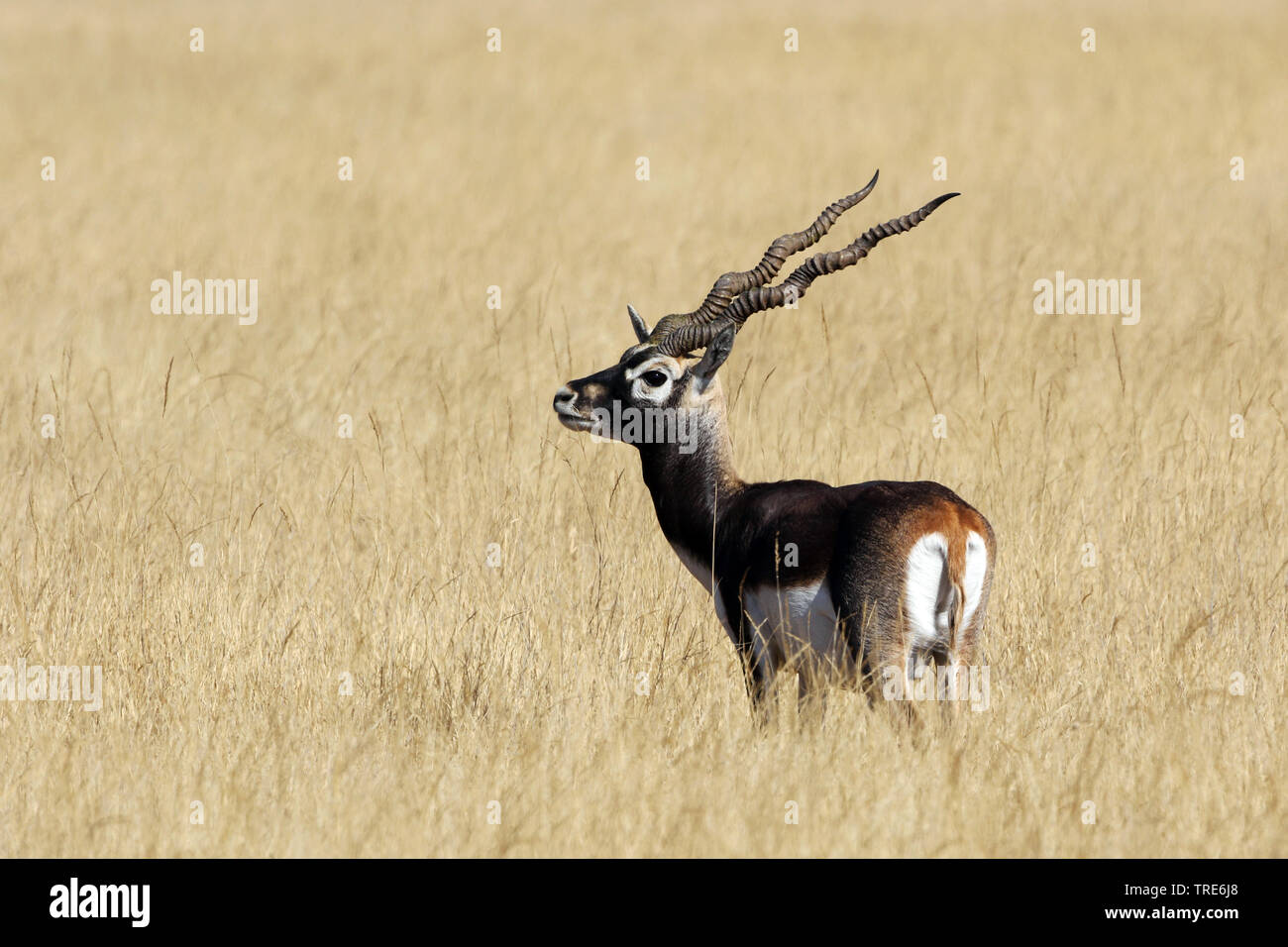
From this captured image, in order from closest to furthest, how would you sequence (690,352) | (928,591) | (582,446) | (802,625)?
(928,591) < (802,625) < (690,352) < (582,446)

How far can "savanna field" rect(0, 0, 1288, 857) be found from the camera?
5.33m

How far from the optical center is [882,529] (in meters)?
5.64

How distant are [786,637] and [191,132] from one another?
597 inches

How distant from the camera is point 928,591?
565 cm

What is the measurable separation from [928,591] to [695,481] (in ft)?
3.96

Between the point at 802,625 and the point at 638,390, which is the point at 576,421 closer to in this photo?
the point at 638,390

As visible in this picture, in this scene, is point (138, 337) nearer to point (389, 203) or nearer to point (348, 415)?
point (348, 415)

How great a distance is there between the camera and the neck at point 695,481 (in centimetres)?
643

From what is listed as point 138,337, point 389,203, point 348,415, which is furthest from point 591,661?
point 389,203

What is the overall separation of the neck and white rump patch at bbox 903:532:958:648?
101 cm
